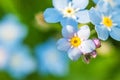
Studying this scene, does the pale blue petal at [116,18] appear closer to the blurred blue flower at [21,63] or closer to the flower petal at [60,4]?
the flower petal at [60,4]

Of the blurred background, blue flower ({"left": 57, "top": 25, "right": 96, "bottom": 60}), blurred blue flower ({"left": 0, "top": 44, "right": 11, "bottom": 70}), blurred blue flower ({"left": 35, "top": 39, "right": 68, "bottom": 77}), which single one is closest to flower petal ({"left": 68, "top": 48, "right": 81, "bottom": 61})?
blue flower ({"left": 57, "top": 25, "right": 96, "bottom": 60})

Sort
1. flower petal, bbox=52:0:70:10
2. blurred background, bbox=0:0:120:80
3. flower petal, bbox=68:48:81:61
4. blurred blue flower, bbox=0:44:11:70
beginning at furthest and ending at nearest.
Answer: blurred blue flower, bbox=0:44:11:70 < blurred background, bbox=0:0:120:80 < flower petal, bbox=52:0:70:10 < flower petal, bbox=68:48:81:61

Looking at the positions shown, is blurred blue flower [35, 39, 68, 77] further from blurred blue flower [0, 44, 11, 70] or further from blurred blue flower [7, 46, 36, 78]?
blurred blue flower [0, 44, 11, 70]

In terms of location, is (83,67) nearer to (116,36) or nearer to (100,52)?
(100,52)

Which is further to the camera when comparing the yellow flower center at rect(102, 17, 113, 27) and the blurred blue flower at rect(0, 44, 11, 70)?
the blurred blue flower at rect(0, 44, 11, 70)

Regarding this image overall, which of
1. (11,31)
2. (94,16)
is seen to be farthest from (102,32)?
(11,31)

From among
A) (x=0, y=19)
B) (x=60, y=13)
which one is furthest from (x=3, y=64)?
(x=60, y=13)

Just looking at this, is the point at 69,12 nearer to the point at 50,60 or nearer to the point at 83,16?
the point at 83,16
